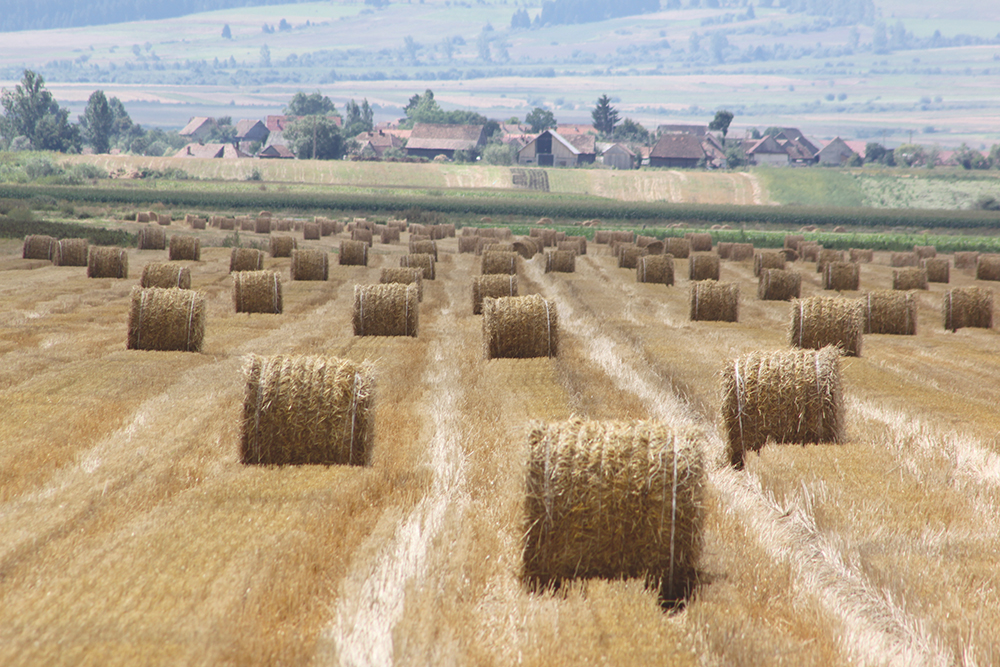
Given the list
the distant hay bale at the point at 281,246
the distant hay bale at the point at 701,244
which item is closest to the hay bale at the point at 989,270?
the distant hay bale at the point at 701,244

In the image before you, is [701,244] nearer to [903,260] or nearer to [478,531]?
[903,260]

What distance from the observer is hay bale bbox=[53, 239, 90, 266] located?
3203 centimetres

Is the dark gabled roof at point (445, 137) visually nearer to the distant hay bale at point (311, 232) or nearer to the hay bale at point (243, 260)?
the distant hay bale at point (311, 232)

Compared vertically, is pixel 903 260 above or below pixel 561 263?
below

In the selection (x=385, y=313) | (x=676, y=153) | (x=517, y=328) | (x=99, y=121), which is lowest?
(x=676, y=153)

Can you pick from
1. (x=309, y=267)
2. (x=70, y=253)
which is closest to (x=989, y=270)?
(x=309, y=267)

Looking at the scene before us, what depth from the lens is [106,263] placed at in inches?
1145

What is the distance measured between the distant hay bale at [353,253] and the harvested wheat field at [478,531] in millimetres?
21450

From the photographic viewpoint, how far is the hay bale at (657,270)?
109ft

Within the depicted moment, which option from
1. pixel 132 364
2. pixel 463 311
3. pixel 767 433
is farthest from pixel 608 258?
pixel 767 433

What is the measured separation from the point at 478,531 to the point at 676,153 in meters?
164

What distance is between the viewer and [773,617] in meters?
7.01

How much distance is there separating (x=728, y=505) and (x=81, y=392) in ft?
28.8

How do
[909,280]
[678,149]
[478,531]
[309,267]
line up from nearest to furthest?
[478,531] < [309,267] < [909,280] < [678,149]
